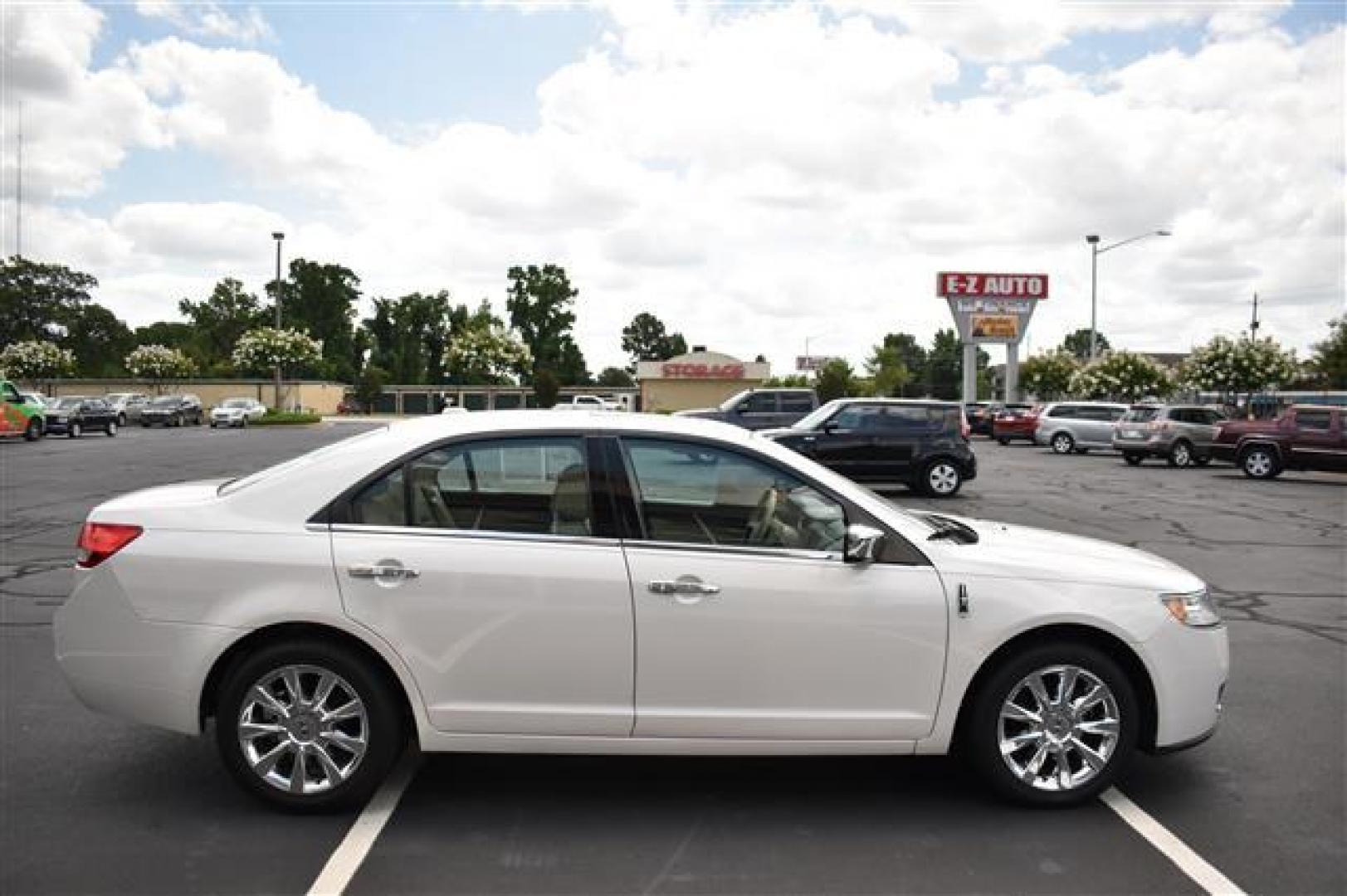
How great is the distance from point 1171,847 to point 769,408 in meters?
22.5

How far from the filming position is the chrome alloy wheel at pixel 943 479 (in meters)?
18.2

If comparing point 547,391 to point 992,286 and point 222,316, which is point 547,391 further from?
point 222,316

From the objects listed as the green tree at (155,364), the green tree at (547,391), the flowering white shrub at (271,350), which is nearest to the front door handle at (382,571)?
the flowering white shrub at (271,350)

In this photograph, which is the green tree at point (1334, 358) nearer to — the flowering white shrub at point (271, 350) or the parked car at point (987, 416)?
the parked car at point (987, 416)

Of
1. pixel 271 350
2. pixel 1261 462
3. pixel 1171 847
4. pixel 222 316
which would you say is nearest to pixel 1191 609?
pixel 1171 847

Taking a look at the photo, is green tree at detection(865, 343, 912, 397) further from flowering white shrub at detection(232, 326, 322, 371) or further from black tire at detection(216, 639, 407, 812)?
black tire at detection(216, 639, 407, 812)

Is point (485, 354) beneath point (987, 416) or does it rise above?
above

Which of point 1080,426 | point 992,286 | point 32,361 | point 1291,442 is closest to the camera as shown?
point 1291,442

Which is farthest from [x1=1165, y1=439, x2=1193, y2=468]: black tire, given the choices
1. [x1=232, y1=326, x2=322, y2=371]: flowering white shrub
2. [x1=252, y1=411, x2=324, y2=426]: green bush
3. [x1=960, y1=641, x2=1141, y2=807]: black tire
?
[x1=232, y1=326, x2=322, y2=371]: flowering white shrub

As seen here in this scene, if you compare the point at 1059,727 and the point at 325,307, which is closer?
the point at 1059,727

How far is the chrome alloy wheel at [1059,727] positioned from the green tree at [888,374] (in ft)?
265

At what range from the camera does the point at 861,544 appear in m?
4.11

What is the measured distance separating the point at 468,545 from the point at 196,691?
1.20m

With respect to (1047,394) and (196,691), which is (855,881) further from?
(1047,394)
